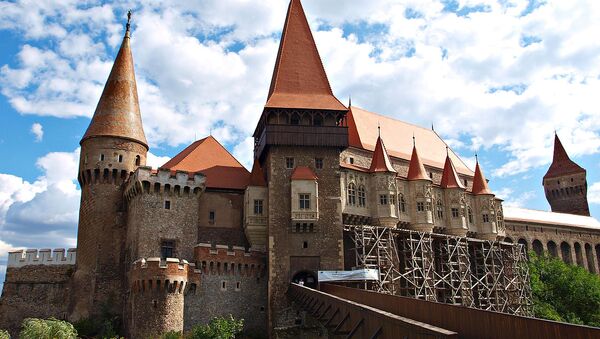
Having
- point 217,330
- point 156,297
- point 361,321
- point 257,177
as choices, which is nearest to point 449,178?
point 257,177

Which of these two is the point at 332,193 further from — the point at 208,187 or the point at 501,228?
the point at 501,228

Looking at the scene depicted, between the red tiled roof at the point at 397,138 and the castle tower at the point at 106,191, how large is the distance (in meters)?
16.0

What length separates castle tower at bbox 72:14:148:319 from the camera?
31.3 m

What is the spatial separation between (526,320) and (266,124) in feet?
82.2

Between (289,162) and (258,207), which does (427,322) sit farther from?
(289,162)

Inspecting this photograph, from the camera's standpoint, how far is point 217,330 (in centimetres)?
2617

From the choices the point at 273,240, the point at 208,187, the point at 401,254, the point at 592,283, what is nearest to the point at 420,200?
the point at 401,254

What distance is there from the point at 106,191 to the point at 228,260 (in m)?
9.58

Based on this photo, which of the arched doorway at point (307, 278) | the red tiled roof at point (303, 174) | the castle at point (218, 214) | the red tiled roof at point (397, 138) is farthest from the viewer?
the red tiled roof at point (397, 138)

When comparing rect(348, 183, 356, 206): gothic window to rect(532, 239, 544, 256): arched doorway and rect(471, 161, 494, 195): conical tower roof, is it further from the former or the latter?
rect(532, 239, 544, 256): arched doorway

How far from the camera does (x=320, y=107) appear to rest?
33.8 meters

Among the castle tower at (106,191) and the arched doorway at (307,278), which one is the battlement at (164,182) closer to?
the castle tower at (106,191)

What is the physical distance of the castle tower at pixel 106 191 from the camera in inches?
1232

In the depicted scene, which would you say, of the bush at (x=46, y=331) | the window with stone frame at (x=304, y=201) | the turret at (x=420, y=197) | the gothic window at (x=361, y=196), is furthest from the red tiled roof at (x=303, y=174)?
the bush at (x=46, y=331)
